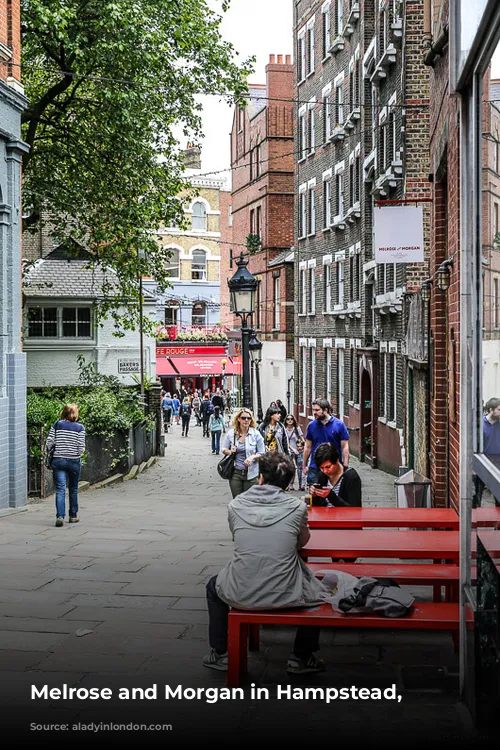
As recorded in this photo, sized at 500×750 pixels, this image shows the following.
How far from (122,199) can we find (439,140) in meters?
13.7

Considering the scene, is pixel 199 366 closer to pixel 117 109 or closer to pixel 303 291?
pixel 303 291

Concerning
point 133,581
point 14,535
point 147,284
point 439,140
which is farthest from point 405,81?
point 147,284

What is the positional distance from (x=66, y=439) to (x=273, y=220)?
38502mm

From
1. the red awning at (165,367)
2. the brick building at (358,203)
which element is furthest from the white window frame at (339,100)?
the red awning at (165,367)

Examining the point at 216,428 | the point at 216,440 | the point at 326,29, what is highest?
the point at 326,29

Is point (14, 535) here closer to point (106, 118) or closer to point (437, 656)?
point (437, 656)

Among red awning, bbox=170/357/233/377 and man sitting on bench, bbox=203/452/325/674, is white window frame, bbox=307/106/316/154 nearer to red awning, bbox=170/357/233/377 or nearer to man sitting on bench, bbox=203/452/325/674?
red awning, bbox=170/357/233/377

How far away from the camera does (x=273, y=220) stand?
50719 mm

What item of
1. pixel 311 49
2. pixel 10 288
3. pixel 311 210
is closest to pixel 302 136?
pixel 311 49

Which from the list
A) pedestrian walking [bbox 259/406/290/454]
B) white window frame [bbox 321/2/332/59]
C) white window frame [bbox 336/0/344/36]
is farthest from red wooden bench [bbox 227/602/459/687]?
white window frame [bbox 321/2/332/59]

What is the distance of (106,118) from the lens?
22266mm

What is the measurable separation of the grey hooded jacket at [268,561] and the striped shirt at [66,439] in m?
7.36

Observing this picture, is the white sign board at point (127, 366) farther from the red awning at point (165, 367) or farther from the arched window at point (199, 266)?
the arched window at point (199, 266)

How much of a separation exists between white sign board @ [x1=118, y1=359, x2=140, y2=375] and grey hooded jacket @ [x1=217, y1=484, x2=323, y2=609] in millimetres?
29140
